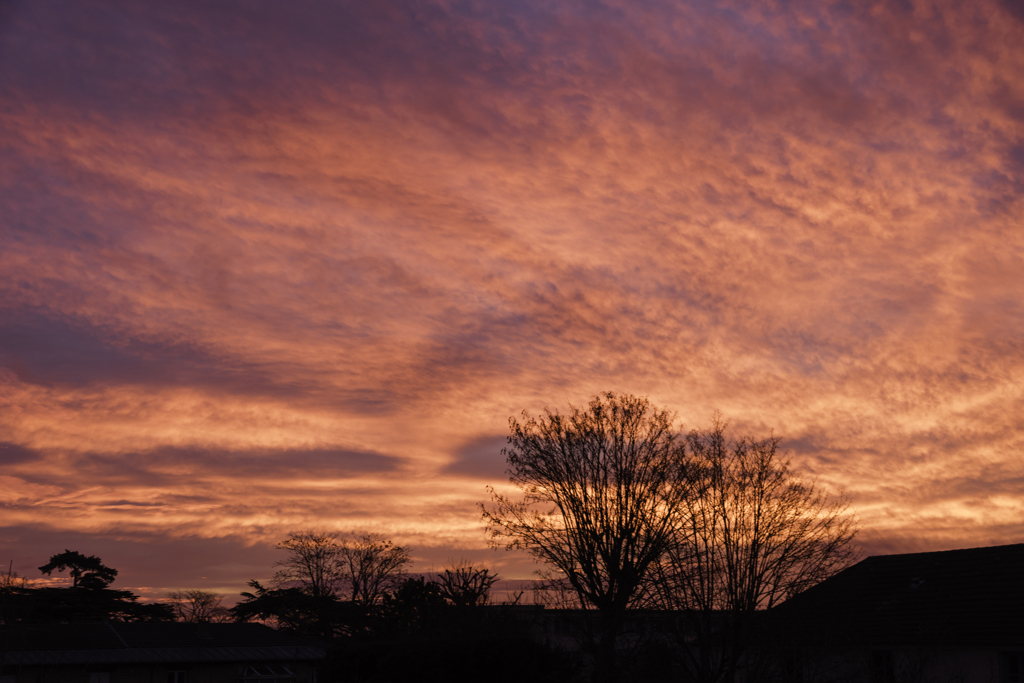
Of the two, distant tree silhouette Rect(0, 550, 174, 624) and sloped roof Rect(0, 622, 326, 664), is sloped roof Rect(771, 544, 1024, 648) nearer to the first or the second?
sloped roof Rect(0, 622, 326, 664)

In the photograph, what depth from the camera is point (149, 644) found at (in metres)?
53.5

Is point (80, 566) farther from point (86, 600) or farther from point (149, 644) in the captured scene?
point (149, 644)

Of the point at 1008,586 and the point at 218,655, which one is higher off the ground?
the point at 1008,586

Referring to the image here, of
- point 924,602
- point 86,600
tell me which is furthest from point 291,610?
point 924,602

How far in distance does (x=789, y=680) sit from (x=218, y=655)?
42.7 metres

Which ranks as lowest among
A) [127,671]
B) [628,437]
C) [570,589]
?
[127,671]

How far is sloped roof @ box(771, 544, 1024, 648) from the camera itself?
30.9m

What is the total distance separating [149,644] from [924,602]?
4734cm

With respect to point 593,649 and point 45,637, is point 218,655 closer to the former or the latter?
point 45,637

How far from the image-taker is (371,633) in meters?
59.3

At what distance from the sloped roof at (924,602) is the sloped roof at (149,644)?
3736cm

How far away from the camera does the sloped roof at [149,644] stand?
149ft

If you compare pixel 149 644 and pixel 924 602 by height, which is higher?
pixel 924 602

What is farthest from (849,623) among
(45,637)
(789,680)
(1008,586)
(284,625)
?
(284,625)
